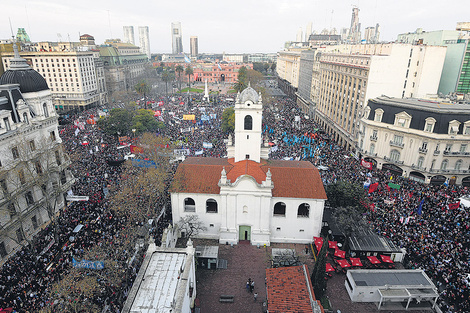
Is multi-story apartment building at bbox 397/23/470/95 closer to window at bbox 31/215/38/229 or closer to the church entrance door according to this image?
the church entrance door

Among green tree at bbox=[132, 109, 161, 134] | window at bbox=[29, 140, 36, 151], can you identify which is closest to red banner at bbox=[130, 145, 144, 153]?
green tree at bbox=[132, 109, 161, 134]

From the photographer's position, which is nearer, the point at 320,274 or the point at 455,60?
the point at 320,274

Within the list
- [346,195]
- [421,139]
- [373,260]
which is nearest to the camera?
[373,260]

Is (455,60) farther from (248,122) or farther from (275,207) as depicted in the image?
(275,207)

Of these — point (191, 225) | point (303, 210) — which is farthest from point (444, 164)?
point (191, 225)

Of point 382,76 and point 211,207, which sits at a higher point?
point 382,76

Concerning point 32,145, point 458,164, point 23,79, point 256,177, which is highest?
point 23,79

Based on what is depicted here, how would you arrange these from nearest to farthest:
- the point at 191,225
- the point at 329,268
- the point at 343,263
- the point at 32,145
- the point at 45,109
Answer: the point at 329,268
the point at 343,263
the point at 32,145
the point at 191,225
the point at 45,109
